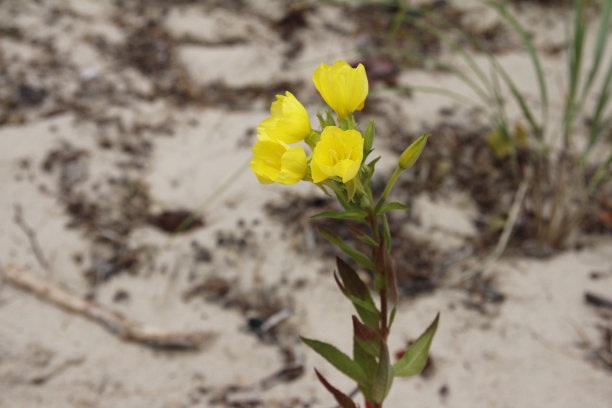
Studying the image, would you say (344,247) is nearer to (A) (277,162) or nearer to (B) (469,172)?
(A) (277,162)

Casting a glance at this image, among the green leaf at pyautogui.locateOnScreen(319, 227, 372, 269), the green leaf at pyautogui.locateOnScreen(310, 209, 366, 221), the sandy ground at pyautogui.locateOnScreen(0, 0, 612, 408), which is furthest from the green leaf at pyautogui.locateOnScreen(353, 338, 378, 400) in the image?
the sandy ground at pyautogui.locateOnScreen(0, 0, 612, 408)

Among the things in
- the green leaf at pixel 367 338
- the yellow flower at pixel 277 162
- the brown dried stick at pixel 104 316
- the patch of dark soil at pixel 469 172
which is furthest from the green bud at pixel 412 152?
the patch of dark soil at pixel 469 172

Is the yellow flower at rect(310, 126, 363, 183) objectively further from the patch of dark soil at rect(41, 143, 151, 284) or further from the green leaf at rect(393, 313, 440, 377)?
the patch of dark soil at rect(41, 143, 151, 284)

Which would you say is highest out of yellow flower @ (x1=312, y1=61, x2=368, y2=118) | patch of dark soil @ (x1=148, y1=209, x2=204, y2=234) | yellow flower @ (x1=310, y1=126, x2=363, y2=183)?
yellow flower @ (x1=312, y1=61, x2=368, y2=118)

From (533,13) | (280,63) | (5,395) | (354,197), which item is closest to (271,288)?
(5,395)

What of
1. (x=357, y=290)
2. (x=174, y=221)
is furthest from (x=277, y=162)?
(x=174, y=221)

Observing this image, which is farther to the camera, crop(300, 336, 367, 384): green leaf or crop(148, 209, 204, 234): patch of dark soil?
crop(148, 209, 204, 234): patch of dark soil

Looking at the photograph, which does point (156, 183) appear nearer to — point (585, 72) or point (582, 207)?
point (582, 207)

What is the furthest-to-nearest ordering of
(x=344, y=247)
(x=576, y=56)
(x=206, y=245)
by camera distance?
(x=206, y=245)
(x=576, y=56)
(x=344, y=247)
